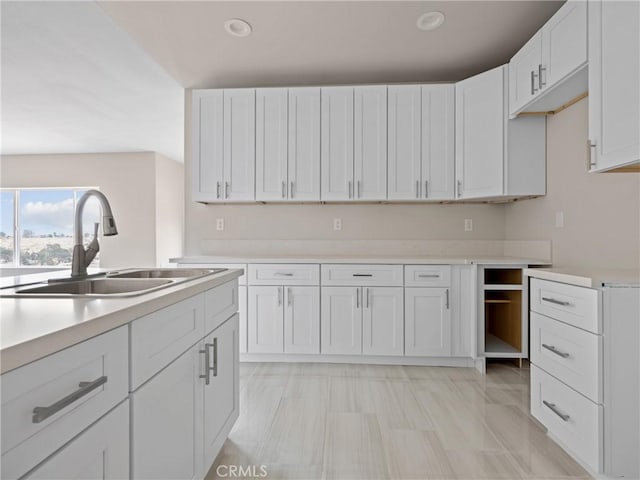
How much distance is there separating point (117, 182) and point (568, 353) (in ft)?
23.0

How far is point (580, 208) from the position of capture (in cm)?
242

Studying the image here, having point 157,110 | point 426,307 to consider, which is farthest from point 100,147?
point 426,307

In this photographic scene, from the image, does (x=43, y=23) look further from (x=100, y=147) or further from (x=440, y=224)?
(x=100, y=147)

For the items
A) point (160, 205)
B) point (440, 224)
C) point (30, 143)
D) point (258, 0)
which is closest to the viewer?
point (258, 0)

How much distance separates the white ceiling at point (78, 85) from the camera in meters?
2.57

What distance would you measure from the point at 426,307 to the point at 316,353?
3.21 ft

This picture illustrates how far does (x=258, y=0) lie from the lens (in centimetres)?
230

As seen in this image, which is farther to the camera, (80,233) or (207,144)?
(207,144)

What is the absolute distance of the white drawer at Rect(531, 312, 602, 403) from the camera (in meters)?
1.50

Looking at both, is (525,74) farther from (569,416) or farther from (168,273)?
(168,273)

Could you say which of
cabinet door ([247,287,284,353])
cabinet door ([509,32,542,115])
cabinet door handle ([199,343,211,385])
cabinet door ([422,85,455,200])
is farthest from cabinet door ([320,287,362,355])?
cabinet door ([509,32,542,115])

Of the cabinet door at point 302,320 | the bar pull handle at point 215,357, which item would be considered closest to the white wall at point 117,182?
the cabinet door at point 302,320

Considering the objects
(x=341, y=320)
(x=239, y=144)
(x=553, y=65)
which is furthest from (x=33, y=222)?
(x=553, y=65)

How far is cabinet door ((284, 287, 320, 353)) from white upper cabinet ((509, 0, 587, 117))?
210 centimetres
